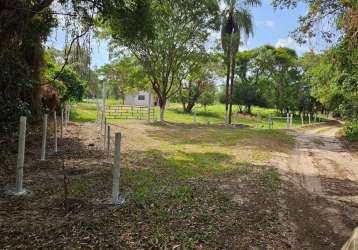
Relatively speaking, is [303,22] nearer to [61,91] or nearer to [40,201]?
[40,201]

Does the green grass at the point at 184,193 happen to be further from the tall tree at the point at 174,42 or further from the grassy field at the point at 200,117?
the grassy field at the point at 200,117

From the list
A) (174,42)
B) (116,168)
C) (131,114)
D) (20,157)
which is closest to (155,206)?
(116,168)

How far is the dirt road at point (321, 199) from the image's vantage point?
4.88m

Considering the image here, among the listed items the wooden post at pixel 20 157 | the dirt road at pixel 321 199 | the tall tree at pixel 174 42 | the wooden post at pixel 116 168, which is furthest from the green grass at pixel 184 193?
the tall tree at pixel 174 42

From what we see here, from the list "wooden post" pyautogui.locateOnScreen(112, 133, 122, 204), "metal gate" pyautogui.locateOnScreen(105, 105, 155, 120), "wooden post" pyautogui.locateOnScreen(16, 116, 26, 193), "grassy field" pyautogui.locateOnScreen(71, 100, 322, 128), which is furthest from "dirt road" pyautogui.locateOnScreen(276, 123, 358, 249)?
"grassy field" pyautogui.locateOnScreen(71, 100, 322, 128)

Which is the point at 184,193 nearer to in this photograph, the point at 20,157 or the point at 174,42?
the point at 20,157

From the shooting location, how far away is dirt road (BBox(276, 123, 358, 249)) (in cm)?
488

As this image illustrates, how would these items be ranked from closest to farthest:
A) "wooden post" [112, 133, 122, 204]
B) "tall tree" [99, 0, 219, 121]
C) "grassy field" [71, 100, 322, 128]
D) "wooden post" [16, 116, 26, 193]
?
1. "wooden post" [112, 133, 122, 204]
2. "wooden post" [16, 116, 26, 193]
3. "tall tree" [99, 0, 219, 121]
4. "grassy field" [71, 100, 322, 128]

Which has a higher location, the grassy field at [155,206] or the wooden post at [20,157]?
the wooden post at [20,157]

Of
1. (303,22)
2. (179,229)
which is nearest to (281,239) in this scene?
(179,229)

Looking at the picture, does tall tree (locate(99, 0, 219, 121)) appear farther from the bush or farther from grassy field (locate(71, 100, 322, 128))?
the bush

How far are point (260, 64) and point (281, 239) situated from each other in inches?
1865

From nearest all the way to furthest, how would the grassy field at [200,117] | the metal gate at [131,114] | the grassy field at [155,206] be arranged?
the grassy field at [155,206]
the metal gate at [131,114]
the grassy field at [200,117]

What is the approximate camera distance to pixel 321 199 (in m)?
6.52
